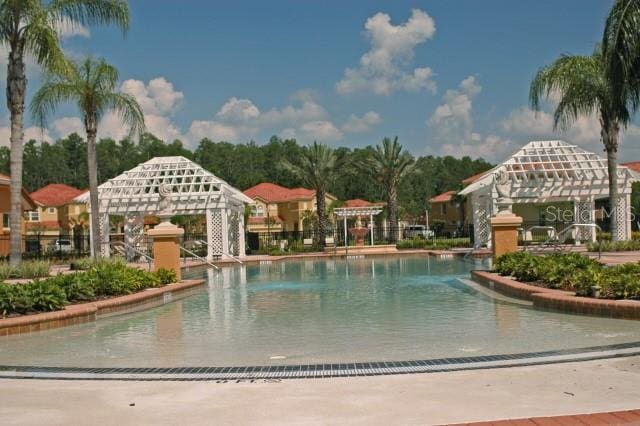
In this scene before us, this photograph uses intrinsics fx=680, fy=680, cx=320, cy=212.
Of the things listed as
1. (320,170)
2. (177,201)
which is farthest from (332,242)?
(177,201)

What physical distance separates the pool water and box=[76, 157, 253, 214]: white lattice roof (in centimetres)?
1763

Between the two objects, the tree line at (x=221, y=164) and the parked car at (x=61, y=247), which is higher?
the tree line at (x=221, y=164)

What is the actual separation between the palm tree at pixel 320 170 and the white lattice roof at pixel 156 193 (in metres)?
8.39

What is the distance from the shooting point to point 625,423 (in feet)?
14.4

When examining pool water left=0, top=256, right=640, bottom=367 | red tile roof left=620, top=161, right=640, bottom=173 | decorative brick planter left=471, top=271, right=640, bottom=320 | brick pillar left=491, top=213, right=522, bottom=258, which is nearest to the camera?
pool water left=0, top=256, right=640, bottom=367

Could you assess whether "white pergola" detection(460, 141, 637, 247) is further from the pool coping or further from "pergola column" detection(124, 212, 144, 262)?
the pool coping

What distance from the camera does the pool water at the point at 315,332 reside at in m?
7.58

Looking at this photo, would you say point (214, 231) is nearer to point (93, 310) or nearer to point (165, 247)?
point (165, 247)

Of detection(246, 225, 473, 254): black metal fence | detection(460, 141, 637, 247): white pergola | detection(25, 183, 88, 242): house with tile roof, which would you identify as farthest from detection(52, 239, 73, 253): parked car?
detection(460, 141, 637, 247): white pergola

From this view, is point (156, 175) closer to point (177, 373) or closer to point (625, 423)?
point (177, 373)

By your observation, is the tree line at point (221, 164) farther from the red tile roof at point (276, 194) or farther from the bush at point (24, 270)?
the bush at point (24, 270)

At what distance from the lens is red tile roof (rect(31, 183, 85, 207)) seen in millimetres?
65500

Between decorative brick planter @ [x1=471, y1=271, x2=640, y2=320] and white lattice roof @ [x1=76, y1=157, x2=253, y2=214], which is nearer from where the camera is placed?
decorative brick planter @ [x1=471, y1=271, x2=640, y2=320]

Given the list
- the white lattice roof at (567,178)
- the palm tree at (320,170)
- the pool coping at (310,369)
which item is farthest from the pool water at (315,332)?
the palm tree at (320,170)
